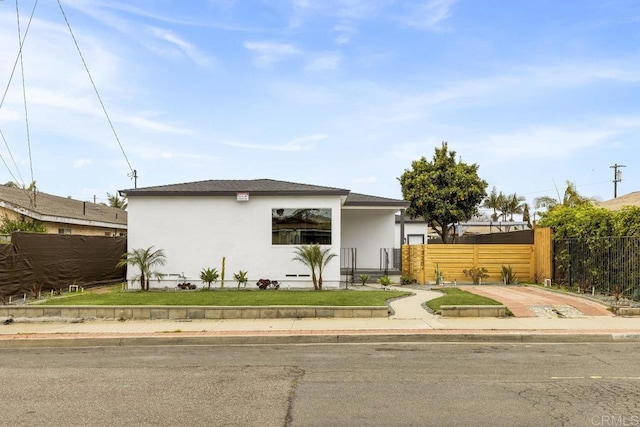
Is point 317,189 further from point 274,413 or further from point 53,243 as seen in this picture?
point 274,413

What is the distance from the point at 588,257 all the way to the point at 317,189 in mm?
9313

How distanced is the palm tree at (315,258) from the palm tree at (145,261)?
4837mm

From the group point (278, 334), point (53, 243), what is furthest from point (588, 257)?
point (53, 243)

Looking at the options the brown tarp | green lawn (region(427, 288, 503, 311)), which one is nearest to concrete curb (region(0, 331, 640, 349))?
green lawn (region(427, 288, 503, 311))

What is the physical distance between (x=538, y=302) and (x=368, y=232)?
11889 millimetres

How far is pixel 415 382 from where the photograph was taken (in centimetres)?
674

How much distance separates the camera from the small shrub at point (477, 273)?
1930cm

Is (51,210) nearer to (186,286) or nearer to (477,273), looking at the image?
(186,286)

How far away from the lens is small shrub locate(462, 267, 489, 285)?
1930cm

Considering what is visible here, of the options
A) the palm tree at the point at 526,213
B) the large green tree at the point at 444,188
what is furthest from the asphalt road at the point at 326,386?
the palm tree at the point at 526,213

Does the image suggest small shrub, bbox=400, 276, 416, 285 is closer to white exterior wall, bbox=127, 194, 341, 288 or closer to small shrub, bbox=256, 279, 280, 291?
white exterior wall, bbox=127, 194, 341, 288

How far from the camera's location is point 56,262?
669 inches
